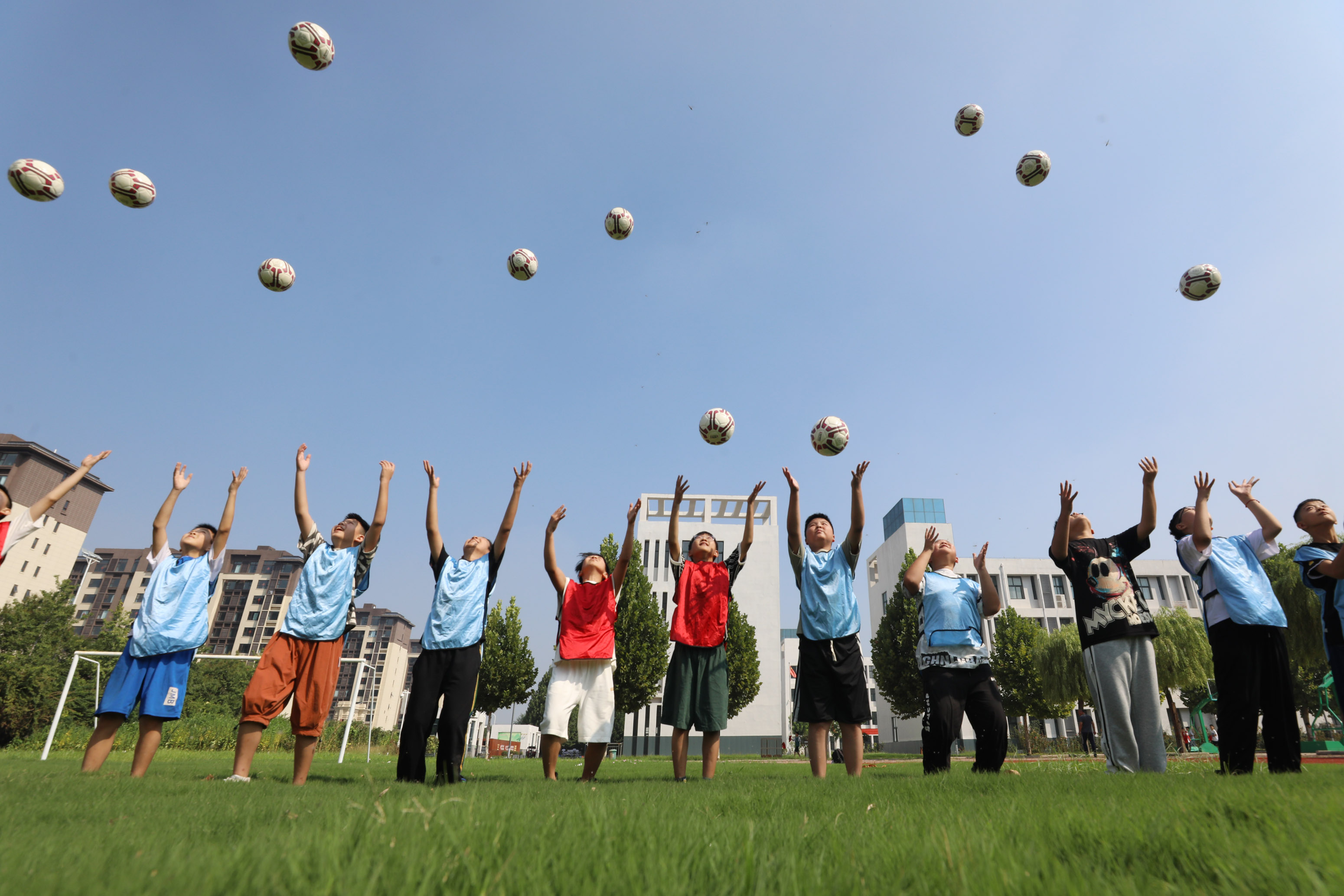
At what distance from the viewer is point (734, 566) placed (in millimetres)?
7246

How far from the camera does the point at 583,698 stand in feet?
20.6

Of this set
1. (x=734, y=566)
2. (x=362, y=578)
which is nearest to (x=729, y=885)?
(x=734, y=566)

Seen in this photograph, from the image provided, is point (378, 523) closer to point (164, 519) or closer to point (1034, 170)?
point (164, 519)

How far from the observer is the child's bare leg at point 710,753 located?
6.19 m

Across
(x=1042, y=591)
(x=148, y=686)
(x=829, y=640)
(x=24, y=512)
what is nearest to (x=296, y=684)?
(x=148, y=686)

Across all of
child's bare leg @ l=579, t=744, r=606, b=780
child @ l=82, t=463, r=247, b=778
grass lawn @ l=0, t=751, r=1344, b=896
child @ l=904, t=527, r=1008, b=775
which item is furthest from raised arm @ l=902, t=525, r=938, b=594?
child @ l=82, t=463, r=247, b=778

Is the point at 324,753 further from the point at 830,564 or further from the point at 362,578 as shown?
the point at 830,564

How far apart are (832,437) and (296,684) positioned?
6.71 meters

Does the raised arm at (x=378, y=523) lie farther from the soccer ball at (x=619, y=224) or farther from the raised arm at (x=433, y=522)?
the soccer ball at (x=619, y=224)

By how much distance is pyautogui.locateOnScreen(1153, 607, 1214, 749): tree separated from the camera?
29.8 m

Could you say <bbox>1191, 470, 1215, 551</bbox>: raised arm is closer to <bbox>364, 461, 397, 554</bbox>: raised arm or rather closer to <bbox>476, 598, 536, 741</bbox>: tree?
<bbox>364, 461, 397, 554</bbox>: raised arm

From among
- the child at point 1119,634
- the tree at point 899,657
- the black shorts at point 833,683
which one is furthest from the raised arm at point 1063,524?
the tree at point 899,657

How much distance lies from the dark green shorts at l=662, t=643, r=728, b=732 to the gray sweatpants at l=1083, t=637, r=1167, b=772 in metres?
3.34

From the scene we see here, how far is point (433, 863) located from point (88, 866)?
94 cm
